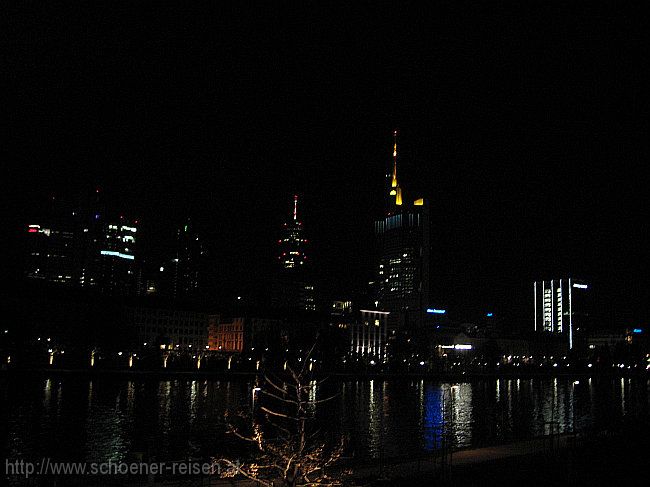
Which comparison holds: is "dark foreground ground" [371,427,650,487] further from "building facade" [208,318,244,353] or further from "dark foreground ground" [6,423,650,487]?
"building facade" [208,318,244,353]

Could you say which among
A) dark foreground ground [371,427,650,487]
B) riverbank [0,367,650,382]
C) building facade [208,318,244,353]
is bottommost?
riverbank [0,367,650,382]

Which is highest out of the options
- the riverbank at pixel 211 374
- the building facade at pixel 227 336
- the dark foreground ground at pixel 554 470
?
the building facade at pixel 227 336

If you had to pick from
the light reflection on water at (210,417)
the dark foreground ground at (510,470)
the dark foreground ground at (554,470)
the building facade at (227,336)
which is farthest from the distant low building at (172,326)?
the dark foreground ground at (554,470)

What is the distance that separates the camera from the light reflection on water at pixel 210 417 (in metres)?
43.0

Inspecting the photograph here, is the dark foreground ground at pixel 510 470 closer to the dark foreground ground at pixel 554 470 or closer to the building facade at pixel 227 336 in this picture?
the dark foreground ground at pixel 554 470

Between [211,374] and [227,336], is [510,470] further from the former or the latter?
[227,336]

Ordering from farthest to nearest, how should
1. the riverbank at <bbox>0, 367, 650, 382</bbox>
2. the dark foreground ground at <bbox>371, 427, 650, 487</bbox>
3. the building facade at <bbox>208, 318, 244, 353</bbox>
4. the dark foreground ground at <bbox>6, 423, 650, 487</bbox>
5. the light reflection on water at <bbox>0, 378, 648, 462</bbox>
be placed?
the building facade at <bbox>208, 318, 244, 353</bbox>, the riverbank at <bbox>0, 367, 650, 382</bbox>, the light reflection on water at <bbox>0, 378, 648, 462</bbox>, the dark foreground ground at <bbox>371, 427, 650, 487</bbox>, the dark foreground ground at <bbox>6, 423, 650, 487</bbox>

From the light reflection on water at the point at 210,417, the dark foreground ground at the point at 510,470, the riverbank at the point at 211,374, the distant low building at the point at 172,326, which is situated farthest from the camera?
the distant low building at the point at 172,326

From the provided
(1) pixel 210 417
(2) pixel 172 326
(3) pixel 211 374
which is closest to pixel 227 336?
(2) pixel 172 326

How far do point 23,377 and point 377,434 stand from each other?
208 feet

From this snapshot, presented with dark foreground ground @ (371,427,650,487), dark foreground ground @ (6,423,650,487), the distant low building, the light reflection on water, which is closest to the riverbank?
the light reflection on water

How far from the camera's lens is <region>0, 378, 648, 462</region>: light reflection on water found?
43031 millimetres

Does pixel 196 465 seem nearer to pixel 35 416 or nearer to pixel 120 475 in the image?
pixel 120 475

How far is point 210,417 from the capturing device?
5828cm
